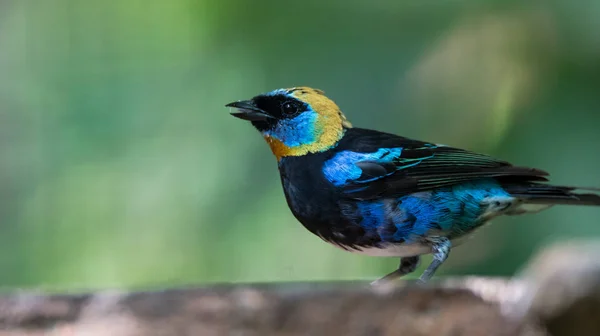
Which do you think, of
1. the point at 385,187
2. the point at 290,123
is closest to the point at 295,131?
the point at 290,123

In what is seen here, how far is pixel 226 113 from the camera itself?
3873 mm

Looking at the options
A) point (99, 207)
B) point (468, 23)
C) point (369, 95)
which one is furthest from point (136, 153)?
point (468, 23)

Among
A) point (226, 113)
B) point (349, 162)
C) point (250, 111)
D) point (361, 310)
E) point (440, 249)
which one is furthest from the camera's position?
point (226, 113)

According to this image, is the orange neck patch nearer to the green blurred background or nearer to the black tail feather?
the black tail feather

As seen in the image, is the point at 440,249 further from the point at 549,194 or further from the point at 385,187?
the point at 549,194

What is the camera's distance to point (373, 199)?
211 centimetres

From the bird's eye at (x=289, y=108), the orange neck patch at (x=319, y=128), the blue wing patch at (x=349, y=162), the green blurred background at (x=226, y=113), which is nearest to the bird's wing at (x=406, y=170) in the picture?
the blue wing patch at (x=349, y=162)

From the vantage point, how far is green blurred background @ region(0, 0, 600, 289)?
10.7 feet

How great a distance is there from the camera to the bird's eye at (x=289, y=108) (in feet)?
7.65

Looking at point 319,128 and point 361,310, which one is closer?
point 361,310

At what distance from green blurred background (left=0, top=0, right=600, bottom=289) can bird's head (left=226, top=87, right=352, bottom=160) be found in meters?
1.03

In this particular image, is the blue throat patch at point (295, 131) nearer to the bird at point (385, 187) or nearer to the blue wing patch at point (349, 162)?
the bird at point (385, 187)

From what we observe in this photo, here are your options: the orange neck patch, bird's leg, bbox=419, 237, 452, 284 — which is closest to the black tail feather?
bird's leg, bbox=419, 237, 452, 284

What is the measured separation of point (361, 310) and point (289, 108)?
134 centimetres
